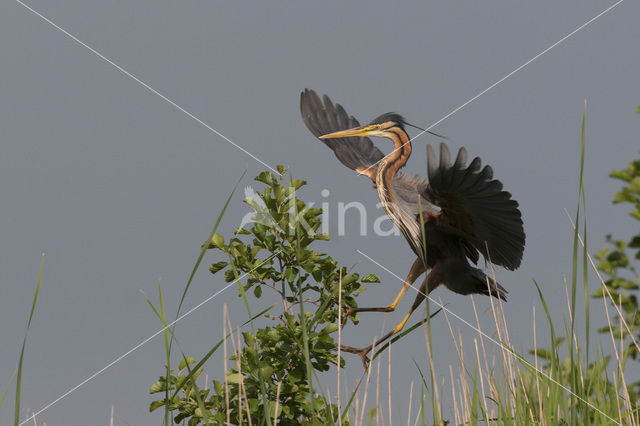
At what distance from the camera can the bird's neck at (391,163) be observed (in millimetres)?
4268

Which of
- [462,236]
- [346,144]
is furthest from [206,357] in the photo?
[346,144]

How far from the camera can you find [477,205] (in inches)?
147

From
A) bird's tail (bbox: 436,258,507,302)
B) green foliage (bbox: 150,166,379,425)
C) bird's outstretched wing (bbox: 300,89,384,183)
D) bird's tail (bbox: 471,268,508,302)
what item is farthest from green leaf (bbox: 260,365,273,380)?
bird's outstretched wing (bbox: 300,89,384,183)

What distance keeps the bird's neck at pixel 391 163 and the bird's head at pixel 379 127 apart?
0.12 ft

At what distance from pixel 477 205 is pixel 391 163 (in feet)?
2.82

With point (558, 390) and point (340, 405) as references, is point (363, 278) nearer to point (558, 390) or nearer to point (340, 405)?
point (340, 405)

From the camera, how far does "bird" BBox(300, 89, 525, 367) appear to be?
3.59 meters

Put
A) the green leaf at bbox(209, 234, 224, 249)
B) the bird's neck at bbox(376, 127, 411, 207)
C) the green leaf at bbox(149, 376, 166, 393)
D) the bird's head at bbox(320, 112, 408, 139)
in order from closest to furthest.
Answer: the green leaf at bbox(149, 376, 166, 393) → the green leaf at bbox(209, 234, 224, 249) → the bird's neck at bbox(376, 127, 411, 207) → the bird's head at bbox(320, 112, 408, 139)

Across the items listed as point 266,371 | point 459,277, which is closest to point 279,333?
point 266,371

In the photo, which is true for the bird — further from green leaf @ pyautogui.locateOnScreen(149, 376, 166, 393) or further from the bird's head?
green leaf @ pyautogui.locateOnScreen(149, 376, 166, 393)

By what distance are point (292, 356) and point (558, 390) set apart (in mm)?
1175

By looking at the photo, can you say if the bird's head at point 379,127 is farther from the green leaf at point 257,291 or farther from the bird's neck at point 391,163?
the green leaf at point 257,291

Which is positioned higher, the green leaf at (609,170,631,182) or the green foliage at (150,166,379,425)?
the green leaf at (609,170,631,182)

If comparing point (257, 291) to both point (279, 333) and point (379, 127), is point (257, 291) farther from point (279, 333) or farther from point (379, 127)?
point (379, 127)
